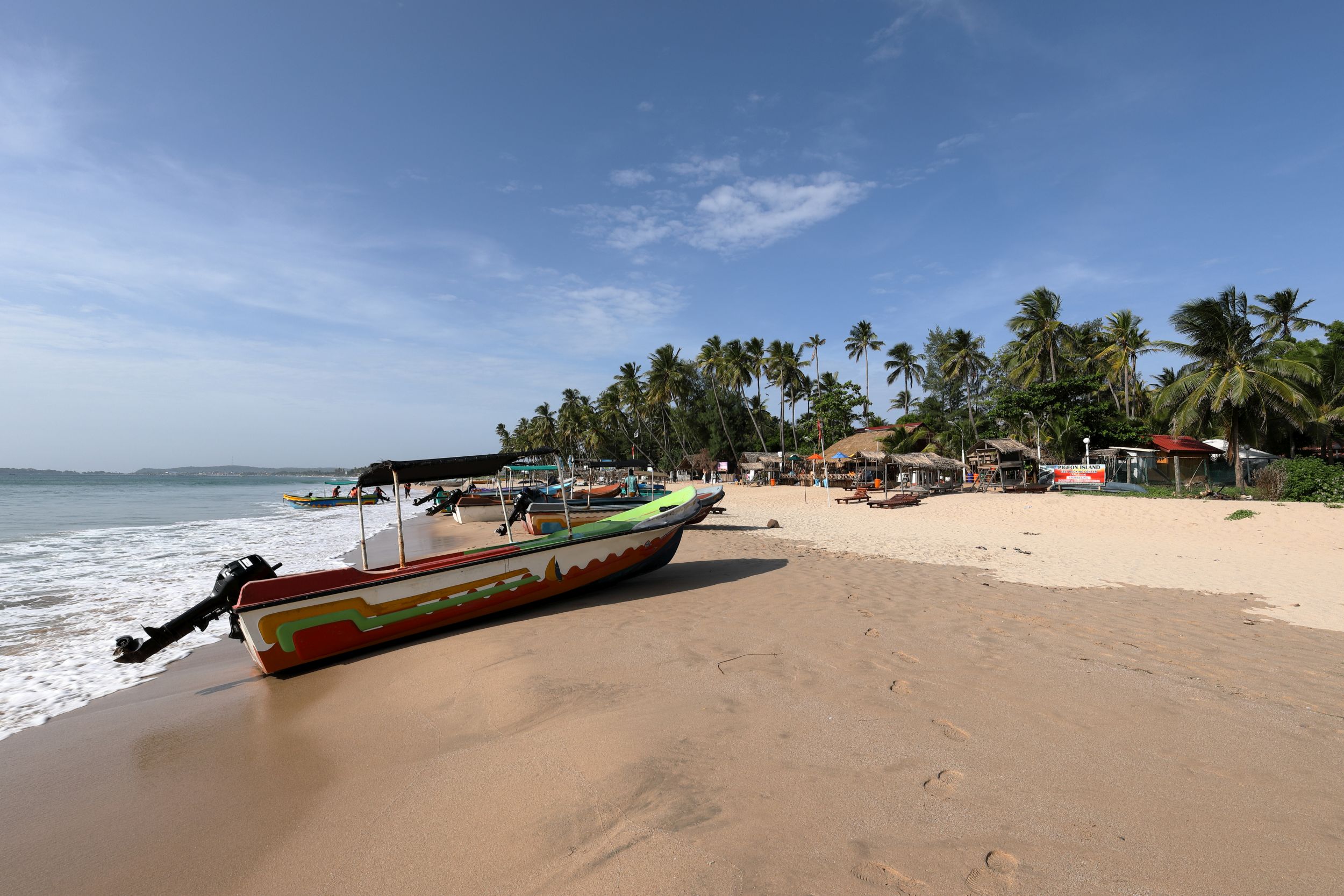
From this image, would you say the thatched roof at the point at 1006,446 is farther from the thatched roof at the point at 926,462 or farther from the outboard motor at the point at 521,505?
the outboard motor at the point at 521,505

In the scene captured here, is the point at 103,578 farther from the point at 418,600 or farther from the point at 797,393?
the point at 797,393

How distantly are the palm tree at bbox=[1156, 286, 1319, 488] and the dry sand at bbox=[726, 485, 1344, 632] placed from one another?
687 cm

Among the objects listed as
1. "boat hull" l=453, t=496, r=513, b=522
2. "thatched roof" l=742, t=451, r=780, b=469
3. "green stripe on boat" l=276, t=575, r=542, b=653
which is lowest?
"boat hull" l=453, t=496, r=513, b=522

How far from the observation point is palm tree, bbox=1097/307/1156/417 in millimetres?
39188

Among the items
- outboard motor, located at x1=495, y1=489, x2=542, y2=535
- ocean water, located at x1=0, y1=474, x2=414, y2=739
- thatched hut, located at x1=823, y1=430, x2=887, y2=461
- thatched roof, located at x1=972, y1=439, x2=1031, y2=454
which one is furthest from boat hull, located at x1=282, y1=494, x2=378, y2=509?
thatched roof, located at x1=972, y1=439, x2=1031, y2=454

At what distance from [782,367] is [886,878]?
170 feet

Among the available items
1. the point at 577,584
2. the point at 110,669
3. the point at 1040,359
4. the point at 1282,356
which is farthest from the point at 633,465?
the point at 1040,359

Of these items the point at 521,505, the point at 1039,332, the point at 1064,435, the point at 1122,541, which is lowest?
the point at 1122,541

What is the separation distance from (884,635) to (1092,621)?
2458mm

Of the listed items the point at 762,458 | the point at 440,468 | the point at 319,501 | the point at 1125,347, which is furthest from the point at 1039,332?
the point at 319,501

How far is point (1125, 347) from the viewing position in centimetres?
3919

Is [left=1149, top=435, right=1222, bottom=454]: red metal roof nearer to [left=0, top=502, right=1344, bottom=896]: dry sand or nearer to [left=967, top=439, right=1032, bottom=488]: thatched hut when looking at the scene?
[left=967, top=439, right=1032, bottom=488]: thatched hut

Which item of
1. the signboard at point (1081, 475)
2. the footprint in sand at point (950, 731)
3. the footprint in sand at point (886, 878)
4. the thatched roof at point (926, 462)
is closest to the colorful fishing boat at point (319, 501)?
the thatched roof at point (926, 462)

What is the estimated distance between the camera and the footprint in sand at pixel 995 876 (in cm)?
236
